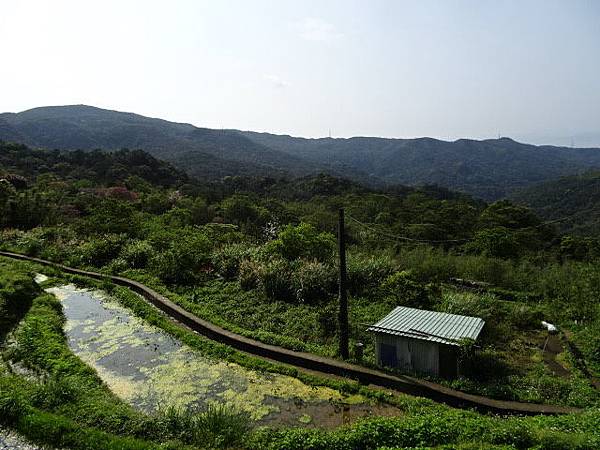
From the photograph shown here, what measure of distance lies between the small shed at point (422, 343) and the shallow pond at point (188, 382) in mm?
1430

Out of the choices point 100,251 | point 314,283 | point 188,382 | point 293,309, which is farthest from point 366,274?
point 100,251

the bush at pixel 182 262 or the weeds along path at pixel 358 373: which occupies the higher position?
the bush at pixel 182 262

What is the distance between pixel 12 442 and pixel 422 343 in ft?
23.4

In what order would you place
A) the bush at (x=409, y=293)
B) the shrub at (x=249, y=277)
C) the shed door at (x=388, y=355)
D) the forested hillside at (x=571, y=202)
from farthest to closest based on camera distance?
the forested hillside at (x=571, y=202) < the shrub at (x=249, y=277) < the bush at (x=409, y=293) < the shed door at (x=388, y=355)

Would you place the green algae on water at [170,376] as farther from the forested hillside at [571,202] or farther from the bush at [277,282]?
the forested hillside at [571,202]

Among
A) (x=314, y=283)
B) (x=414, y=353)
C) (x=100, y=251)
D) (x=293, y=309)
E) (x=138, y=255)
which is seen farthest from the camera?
(x=100, y=251)

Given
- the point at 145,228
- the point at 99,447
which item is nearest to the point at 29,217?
the point at 145,228

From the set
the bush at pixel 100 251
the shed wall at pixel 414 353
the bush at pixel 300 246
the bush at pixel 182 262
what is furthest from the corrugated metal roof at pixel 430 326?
the bush at pixel 100 251

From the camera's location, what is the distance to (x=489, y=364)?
31.1ft

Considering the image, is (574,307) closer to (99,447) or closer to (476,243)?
(476,243)

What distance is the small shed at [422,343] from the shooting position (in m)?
8.94

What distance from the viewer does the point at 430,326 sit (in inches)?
380

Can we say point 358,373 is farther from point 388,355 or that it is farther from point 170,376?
point 170,376

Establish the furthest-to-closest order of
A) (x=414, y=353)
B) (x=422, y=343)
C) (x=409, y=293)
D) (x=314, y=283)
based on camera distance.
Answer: (x=314, y=283) < (x=409, y=293) < (x=414, y=353) < (x=422, y=343)
